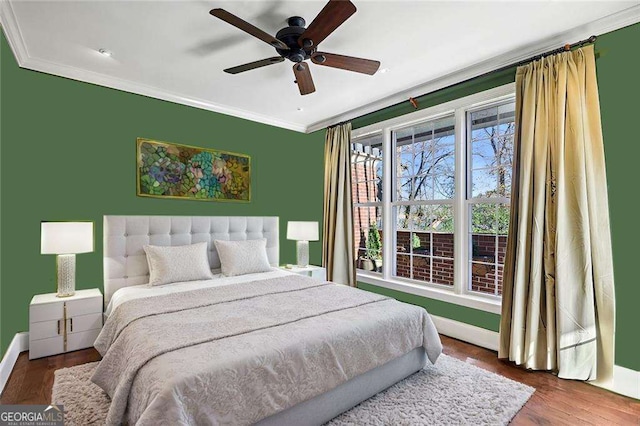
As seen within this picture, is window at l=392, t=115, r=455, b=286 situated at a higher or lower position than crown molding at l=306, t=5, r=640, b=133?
lower

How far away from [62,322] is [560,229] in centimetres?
436

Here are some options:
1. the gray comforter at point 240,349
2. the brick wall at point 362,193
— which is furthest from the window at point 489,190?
the brick wall at point 362,193

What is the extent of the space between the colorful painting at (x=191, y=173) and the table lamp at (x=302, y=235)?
2.58ft

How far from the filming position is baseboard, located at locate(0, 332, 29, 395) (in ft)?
7.66

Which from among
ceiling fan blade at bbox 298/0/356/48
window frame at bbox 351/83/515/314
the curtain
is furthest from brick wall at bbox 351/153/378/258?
A: ceiling fan blade at bbox 298/0/356/48

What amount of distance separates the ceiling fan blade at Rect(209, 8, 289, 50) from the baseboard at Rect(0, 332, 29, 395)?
9.56 feet

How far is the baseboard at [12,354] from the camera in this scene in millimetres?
2335

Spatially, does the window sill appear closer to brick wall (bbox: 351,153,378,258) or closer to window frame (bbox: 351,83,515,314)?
window frame (bbox: 351,83,515,314)

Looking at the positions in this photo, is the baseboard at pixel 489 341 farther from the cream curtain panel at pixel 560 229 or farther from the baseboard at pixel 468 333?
the cream curtain panel at pixel 560 229

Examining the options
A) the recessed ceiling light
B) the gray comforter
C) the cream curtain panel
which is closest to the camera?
the gray comforter

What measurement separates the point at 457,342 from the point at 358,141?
9.54ft

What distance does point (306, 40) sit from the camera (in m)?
2.19

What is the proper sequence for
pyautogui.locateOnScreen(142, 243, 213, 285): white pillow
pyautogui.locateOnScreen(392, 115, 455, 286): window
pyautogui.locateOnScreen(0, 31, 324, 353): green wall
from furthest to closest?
pyautogui.locateOnScreen(392, 115, 455, 286): window
pyautogui.locateOnScreen(142, 243, 213, 285): white pillow
pyautogui.locateOnScreen(0, 31, 324, 353): green wall

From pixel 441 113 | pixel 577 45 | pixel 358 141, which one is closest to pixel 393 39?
pixel 441 113
